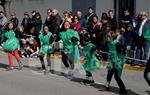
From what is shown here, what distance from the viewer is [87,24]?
1855 cm

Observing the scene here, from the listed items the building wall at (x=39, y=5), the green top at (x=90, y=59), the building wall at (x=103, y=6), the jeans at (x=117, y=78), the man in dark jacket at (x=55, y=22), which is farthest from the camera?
A: the building wall at (x=39, y=5)

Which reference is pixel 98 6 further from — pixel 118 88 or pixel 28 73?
pixel 118 88

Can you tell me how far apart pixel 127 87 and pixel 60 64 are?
13.8 feet

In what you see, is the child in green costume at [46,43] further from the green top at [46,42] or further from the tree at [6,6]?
the tree at [6,6]

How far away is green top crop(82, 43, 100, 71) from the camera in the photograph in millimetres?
12570

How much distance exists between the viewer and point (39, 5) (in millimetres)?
25219

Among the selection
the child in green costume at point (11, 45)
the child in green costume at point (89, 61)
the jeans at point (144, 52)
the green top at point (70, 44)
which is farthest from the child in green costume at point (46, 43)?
the jeans at point (144, 52)

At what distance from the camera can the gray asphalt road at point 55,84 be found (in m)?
11.7

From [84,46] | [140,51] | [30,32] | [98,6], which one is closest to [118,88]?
[84,46]

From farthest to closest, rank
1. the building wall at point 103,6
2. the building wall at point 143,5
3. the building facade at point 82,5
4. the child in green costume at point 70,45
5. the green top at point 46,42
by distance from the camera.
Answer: the building wall at point 103,6 → the building facade at point 82,5 → the building wall at point 143,5 → the green top at point 46,42 → the child in green costume at point 70,45

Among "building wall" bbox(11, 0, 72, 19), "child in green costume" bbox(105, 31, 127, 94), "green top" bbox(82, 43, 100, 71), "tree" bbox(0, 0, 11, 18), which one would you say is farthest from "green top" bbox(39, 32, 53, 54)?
"tree" bbox(0, 0, 11, 18)

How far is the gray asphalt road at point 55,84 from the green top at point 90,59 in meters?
0.49

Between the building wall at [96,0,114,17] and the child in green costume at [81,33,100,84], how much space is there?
8601 millimetres

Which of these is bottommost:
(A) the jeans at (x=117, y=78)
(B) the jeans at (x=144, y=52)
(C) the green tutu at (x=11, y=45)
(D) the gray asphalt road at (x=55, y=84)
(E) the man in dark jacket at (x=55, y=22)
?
(D) the gray asphalt road at (x=55, y=84)
